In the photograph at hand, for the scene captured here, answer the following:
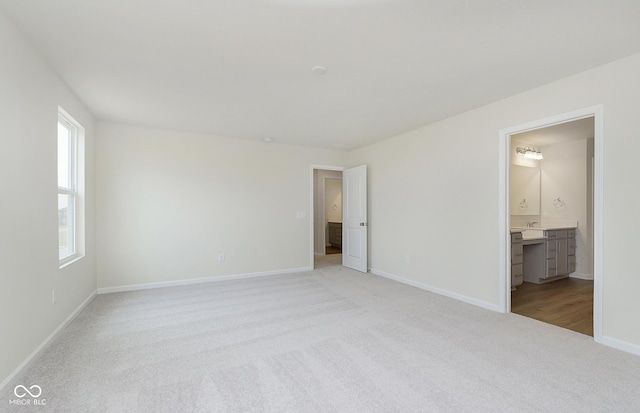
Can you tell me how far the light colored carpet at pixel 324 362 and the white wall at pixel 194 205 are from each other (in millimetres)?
961

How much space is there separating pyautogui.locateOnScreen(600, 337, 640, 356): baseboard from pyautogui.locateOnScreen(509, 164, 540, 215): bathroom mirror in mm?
3338

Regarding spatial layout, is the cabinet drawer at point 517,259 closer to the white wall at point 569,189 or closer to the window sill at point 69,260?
the white wall at point 569,189

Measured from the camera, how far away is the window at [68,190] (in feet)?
10.1

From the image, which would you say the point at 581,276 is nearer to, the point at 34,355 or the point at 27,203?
the point at 34,355

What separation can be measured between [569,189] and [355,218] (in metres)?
3.99

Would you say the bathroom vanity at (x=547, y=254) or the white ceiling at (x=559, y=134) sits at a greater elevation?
the white ceiling at (x=559, y=134)

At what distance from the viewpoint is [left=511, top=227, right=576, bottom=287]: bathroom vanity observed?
471 cm

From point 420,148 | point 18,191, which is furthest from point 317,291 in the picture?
point 18,191

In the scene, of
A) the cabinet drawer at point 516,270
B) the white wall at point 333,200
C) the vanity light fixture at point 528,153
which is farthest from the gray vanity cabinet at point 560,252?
the white wall at point 333,200

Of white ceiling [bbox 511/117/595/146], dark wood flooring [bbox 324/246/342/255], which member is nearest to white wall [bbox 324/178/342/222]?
dark wood flooring [bbox 324/246/342/255]

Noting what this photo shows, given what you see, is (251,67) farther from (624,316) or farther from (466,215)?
(624,316)

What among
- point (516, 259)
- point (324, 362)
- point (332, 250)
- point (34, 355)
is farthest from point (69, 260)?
point (332, 250)

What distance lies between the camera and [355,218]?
568cm

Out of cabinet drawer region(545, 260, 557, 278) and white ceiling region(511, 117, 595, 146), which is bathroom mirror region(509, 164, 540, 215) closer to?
white ceiling region(511, 117, 595, 146)
